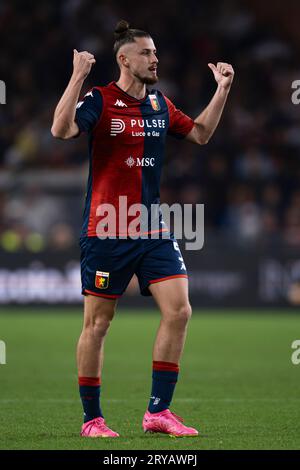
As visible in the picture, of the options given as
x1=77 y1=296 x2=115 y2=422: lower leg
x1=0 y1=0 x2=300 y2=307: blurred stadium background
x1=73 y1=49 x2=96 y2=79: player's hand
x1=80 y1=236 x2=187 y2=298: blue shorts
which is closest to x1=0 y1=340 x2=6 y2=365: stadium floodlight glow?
x1=77 y1=296 x2=115 y2=422: lower leg

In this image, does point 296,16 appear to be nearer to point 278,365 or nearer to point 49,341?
point 49,341

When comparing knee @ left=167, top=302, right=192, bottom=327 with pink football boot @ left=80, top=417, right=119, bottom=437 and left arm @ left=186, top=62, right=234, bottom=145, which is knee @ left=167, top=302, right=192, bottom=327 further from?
left arm @ left=186, top=62, right=234, bottom=145

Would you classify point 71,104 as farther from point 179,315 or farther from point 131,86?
point 179,315

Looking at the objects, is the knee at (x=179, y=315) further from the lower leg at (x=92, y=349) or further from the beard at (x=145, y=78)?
the beard at (x=145, y=78)

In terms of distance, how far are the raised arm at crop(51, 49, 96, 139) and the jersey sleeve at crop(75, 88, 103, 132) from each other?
0.10 metres

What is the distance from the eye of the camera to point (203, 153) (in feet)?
63.0

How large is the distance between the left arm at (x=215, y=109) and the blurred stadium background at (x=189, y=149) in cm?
1001

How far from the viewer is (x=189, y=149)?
1944cm

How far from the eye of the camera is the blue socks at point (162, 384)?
6629 mm

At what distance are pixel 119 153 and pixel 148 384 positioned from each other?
10.6 feet

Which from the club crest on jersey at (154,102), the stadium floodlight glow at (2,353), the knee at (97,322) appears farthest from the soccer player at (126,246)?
the stadium floodlight glow at (2,353)

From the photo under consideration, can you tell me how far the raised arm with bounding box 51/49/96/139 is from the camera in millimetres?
6205

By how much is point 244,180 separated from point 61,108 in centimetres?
1268

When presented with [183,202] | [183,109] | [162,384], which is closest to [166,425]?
[162,384]
